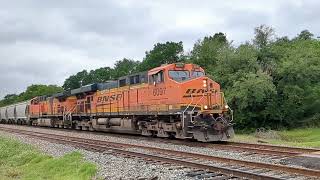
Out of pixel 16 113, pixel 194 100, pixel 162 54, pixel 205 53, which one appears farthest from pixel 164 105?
pixel 162 54

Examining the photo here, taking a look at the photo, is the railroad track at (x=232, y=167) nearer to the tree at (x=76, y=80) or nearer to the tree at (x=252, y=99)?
the tree at (x=252, y=99)

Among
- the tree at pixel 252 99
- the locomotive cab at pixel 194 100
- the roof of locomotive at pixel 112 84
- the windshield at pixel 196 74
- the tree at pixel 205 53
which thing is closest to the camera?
the locomotive cab at pixel 194 100

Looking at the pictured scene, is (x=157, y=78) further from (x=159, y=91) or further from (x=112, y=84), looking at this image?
(x=112, y=84)

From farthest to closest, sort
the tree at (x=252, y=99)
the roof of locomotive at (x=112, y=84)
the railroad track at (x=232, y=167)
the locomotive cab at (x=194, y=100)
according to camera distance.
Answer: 1. the tree at (x=252, y=99)
2. the roof of locomotive at (x=112, y=84)
3. the locomotive cab at (x=194, y=100)
4. the railroad track at (x=232, y=167)

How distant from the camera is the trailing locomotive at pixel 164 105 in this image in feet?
63.6

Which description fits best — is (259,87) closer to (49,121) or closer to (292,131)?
(292,131)

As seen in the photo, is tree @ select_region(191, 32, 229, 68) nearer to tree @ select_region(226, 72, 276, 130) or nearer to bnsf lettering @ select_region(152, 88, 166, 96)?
tree @ select_region(226, 72, 276, 130)

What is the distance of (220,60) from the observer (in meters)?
40.8

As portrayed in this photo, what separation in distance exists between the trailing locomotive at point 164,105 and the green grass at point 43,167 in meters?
5.85

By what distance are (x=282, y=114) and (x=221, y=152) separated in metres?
24.4

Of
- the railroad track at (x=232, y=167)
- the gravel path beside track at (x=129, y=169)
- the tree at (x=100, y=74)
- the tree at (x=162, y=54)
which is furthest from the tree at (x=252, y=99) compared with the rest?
the tree at (x=100, y=74)

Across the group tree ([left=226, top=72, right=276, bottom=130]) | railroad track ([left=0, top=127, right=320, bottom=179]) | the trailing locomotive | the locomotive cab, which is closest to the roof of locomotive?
the trailing locomotive

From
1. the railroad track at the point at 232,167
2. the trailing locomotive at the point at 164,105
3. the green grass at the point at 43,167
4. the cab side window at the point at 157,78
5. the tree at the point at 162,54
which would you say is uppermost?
the tree at the point at 162,54

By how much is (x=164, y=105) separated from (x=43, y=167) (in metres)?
8.05
